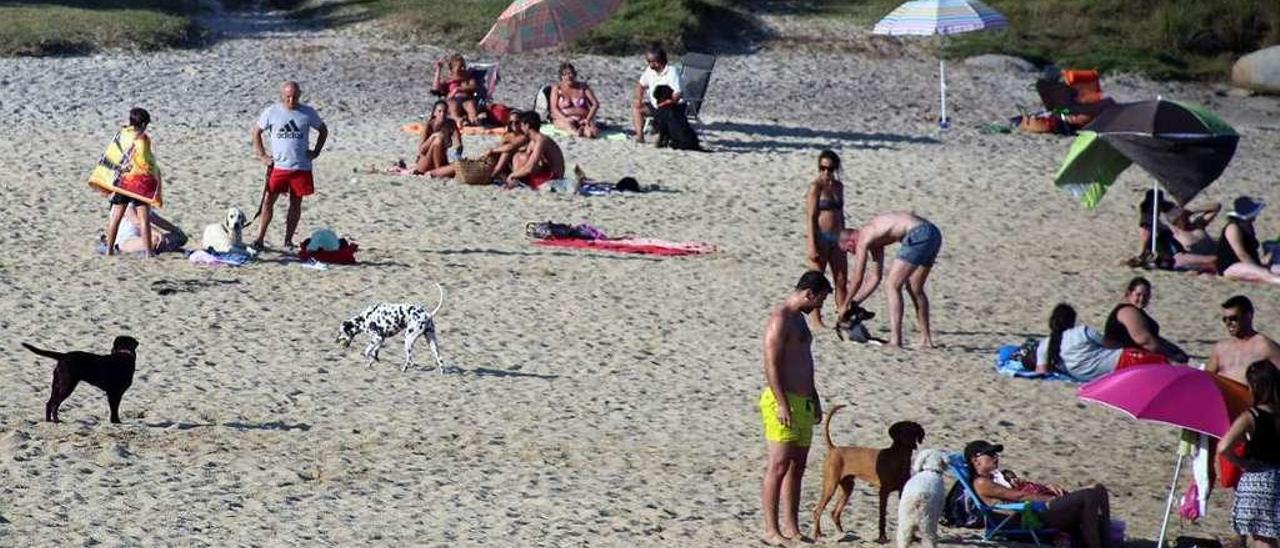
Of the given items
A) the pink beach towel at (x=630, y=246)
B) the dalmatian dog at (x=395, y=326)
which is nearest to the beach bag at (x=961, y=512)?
the dalmatian dog at (x=395, y=326)

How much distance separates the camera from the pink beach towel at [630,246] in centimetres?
1636

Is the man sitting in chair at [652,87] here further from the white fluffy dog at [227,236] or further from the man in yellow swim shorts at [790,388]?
the man in yellow swim shorts at [790,388]

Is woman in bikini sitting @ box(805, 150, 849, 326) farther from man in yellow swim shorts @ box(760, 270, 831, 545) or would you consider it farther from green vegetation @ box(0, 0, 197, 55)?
green vegetation @ box(0, 0, 197, 55)

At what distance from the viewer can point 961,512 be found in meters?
10.1

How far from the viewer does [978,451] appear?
1030cm

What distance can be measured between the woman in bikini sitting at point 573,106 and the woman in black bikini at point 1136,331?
8774mm

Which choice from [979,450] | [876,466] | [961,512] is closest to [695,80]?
[979,450]

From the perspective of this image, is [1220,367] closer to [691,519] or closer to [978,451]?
[978,451]

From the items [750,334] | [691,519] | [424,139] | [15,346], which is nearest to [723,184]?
[424,139]

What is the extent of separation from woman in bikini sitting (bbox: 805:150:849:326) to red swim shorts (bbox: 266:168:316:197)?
149 inches

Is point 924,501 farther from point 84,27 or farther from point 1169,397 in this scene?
point 84,27

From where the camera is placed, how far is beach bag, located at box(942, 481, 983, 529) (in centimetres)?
1009

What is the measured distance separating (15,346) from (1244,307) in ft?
22.5

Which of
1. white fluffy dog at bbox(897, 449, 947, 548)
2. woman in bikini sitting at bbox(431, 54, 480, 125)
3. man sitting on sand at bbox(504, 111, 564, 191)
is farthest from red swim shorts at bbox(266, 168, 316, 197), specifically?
white fluffy dog at bbox(897, 449, 947, 548)
